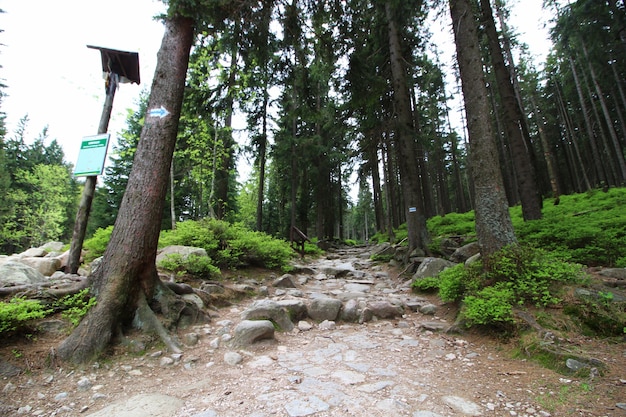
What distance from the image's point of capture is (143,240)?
3.75m

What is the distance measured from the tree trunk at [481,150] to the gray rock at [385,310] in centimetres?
183

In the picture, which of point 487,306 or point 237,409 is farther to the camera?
point 487,306

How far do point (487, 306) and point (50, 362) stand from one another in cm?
513

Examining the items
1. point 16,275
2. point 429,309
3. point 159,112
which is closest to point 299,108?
point 159,112

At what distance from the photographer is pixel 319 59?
657cm

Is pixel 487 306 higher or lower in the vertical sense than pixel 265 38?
lower

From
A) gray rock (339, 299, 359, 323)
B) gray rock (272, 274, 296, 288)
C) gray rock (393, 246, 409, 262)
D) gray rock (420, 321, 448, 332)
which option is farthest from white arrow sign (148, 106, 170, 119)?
gray rock (393, 246, 409, 262)

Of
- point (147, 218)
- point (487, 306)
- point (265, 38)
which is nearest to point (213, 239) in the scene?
point (147, 218)

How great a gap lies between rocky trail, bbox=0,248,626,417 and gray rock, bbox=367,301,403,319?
1.50ft

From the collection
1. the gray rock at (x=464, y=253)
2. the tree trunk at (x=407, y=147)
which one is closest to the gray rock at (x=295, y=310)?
the gray rock at (x=464, y=253)

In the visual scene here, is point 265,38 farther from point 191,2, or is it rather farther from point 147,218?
point 147,218

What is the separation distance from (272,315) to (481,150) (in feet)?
Answer: 15.9

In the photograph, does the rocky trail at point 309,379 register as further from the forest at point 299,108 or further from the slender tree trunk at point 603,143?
the slender tree trunk at point 603,143

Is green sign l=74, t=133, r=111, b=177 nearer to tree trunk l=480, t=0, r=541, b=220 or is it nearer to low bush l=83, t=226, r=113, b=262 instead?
low bush l=83, t=226, r=113, b=262
